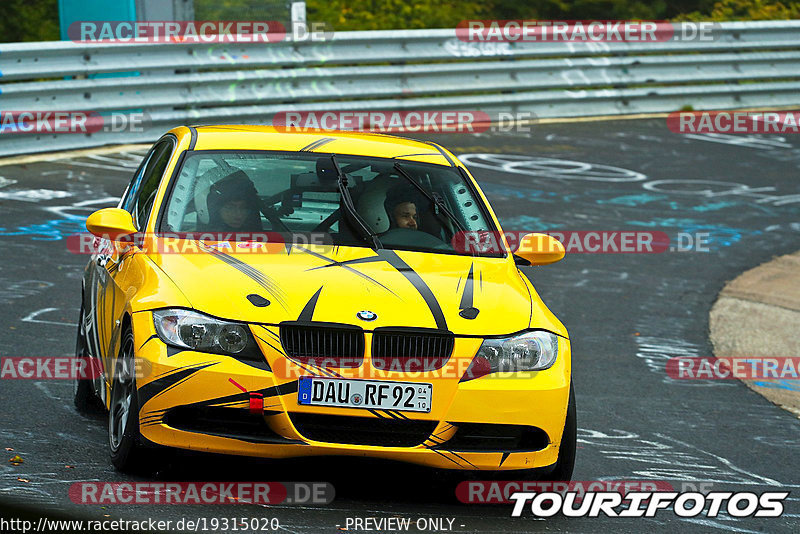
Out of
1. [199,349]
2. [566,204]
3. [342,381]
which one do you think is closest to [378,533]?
[342,381]

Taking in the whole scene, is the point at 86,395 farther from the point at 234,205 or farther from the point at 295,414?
the point at 295,414

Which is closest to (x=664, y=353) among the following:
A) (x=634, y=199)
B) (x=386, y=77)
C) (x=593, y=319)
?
(x=593, y=319)

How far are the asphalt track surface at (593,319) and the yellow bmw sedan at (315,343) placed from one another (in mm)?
243

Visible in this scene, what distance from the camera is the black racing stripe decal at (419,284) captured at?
5188mm

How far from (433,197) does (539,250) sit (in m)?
0.60

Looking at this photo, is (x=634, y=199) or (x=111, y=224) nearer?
(x=111, y=224)

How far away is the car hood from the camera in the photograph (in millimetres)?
5102

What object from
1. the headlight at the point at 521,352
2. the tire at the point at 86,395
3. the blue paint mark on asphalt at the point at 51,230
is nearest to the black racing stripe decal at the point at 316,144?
the tire at the point at 86,395

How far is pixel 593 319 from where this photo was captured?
9953 mm

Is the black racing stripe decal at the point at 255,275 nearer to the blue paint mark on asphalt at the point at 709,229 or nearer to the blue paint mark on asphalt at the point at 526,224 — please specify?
the blue paint mark on asphalt at the point at 526,224

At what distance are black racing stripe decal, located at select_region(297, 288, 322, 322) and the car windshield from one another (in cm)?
86

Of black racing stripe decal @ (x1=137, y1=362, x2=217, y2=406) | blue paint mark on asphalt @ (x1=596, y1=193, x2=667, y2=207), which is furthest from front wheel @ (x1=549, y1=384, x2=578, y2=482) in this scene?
blue paint mark on asphalt @ (x1=596, y1=193, x2=667, y2=207)

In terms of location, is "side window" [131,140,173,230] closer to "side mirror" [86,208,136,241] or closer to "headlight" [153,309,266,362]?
"side mirror" [86,208,136,241]

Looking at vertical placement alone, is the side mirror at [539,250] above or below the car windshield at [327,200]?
below
